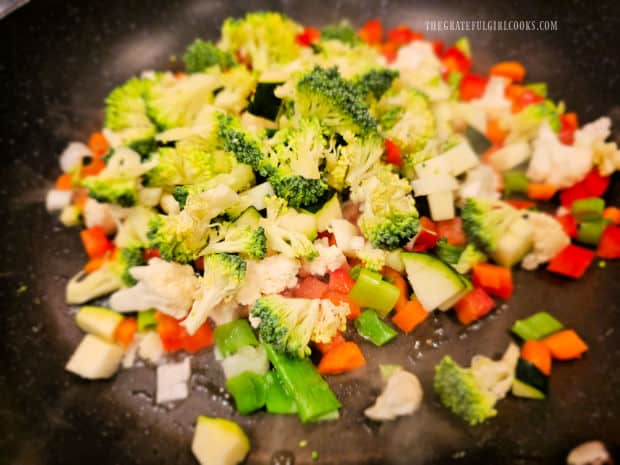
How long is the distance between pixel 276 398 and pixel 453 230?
913 mm

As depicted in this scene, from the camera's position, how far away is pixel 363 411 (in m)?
1.61

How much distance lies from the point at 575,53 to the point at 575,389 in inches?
59.1

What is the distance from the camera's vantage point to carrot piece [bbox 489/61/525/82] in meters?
2.44

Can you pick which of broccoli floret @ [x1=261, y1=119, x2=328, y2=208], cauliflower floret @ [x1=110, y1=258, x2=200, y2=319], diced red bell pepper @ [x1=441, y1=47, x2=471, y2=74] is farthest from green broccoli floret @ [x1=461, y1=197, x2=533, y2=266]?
cauliflower floret @ [x1=110, y1=258, x2=200, y2=319]

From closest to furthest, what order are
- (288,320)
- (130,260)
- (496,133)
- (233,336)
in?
(288,320) → (233,336) → (130,260) → (496,133)

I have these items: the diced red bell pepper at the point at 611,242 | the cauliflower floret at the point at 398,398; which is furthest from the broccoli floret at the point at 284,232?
the diced red bell pepper at the point at 611,242

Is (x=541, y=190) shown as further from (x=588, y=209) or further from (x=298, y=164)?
(x=298, y=164)

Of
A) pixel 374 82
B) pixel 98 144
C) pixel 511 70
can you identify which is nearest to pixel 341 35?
pixel 374 82

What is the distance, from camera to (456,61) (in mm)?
2521

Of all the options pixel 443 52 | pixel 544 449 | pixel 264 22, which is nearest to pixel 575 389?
pixel 544 449

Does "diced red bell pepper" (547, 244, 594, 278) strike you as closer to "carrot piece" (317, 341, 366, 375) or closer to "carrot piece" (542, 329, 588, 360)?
"carrot piece" (542, 329, 588, 360)

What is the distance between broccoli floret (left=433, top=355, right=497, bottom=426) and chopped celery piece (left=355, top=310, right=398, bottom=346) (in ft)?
1.02

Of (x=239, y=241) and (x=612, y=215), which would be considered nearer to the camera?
(x=239, y=241)

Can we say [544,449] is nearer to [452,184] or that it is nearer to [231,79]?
[452,184]
